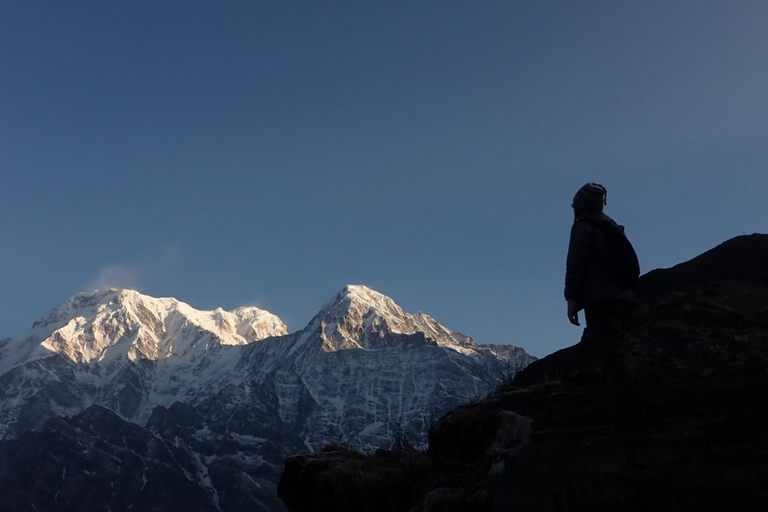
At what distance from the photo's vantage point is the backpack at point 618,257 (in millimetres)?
10445

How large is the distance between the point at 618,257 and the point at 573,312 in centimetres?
94

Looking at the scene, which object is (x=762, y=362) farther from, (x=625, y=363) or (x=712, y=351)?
(x=712, y=351)

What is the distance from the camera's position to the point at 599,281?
1038 cm

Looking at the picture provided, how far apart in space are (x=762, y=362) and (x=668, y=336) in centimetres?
3347

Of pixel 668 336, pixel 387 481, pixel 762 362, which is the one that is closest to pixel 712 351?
pixel 668 336

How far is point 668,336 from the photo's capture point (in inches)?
1613

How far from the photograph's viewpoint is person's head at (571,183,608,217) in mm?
10992

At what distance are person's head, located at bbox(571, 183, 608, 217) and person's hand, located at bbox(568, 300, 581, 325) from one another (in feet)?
4.51

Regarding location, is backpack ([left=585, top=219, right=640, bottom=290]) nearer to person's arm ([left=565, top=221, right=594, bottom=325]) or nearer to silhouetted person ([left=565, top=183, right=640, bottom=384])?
silhouetted person ([left=565, top=183, right=640, bottom=384])

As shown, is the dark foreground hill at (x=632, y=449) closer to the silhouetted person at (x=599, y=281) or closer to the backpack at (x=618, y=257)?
the silhouetted person at (x=599, y=281)

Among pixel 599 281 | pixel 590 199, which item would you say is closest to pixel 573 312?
pixel 599 281

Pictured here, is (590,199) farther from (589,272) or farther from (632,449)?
(632,449)

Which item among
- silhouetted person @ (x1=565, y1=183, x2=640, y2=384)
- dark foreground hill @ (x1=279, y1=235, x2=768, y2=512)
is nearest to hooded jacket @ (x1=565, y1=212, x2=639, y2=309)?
silhouetted person @ (x1=565, y1=183, x2=640, y2=384)

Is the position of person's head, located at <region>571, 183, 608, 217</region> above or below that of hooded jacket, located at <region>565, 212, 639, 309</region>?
above
